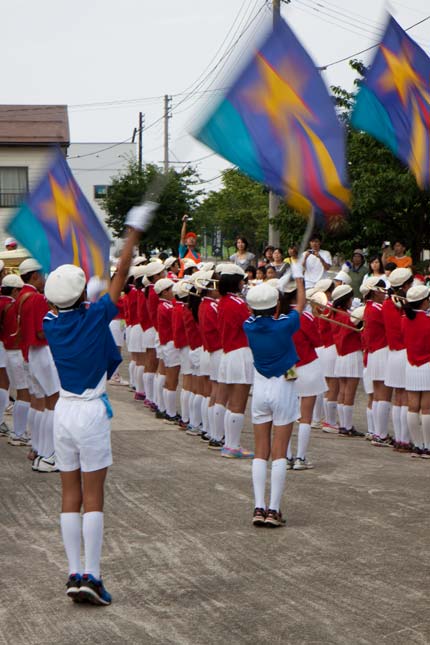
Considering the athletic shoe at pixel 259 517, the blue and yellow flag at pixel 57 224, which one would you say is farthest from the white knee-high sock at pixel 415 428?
the blue and yellow flag at pixel 57 224

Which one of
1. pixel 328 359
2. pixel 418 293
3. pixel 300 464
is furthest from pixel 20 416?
pixel 418 293

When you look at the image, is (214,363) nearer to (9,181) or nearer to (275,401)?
(275,401)

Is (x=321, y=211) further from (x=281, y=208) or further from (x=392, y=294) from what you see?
(x=281, y=208)

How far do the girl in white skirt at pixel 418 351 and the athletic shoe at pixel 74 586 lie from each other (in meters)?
6.90

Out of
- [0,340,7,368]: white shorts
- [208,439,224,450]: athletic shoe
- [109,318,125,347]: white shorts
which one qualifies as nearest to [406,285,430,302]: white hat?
[208,439,224,450]: athletic shoe

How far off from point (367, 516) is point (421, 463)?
3.40 m

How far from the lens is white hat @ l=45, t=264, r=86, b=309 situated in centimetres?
745

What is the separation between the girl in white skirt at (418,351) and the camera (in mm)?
13203

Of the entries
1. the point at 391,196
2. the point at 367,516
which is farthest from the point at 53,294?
the point at 391,196

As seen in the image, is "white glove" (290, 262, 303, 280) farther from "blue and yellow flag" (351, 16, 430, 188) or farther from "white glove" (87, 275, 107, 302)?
"white glove" (87, 275, 107, 302)

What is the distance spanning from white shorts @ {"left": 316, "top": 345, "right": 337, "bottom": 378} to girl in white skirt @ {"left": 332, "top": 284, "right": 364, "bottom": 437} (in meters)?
0.30

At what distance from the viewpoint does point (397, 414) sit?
14.1 m

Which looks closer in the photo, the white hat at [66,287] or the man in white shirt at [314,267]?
the white hat at [66,287]

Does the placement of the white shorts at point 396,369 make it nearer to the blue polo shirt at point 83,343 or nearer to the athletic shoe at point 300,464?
the athletic shoe at point 300,464
